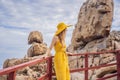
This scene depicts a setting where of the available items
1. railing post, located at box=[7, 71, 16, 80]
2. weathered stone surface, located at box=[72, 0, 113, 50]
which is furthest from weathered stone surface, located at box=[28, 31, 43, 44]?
railing post, located at box=[7, 71, 16, 80]

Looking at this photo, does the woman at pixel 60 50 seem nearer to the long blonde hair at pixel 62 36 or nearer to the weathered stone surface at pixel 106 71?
the long blonde hair at pixel 62 36

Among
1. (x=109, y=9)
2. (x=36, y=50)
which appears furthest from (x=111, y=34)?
(x=36, y=50)

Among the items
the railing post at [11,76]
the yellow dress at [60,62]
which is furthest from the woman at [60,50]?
the railing post at [11,76]

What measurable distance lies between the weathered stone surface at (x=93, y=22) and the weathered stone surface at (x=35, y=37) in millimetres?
9072

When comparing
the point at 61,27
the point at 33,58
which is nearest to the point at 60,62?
the point at 61,27

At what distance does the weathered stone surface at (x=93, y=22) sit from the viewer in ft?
69.3

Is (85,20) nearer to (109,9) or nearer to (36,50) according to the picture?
(109,9)

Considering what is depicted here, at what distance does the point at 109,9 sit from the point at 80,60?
4.70 meters

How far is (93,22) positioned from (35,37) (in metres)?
11.3

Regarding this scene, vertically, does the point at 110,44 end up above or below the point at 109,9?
below

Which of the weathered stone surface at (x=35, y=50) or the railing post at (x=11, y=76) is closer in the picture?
the railing post at (x=11, y=76)

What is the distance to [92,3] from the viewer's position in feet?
73.6

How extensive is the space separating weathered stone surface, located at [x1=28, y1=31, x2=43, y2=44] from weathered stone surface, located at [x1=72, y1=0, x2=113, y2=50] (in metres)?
9.07

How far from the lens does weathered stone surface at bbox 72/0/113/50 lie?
21.1m
